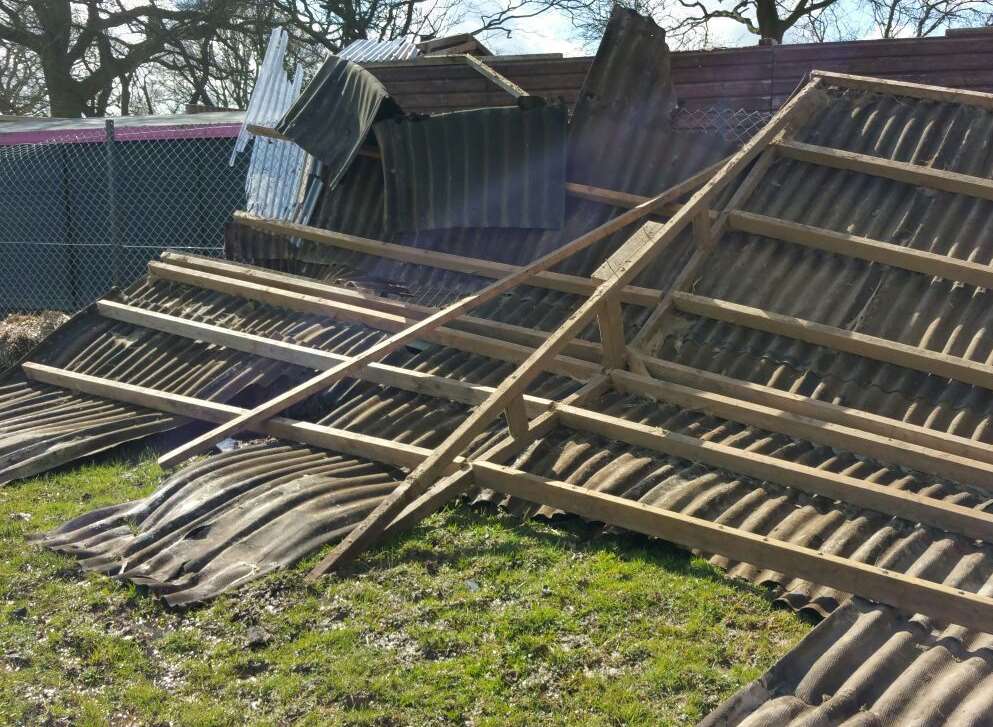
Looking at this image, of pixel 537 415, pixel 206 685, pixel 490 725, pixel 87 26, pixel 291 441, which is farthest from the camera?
pixel 87 26

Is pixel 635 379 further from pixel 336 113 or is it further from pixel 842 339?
pixel 336 113

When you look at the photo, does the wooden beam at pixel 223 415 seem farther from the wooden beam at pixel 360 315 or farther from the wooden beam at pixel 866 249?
the wooden beam at pixel 866 249

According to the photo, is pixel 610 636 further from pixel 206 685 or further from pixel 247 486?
pixel 247 486

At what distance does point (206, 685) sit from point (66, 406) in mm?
4572

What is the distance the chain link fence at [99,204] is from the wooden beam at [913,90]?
8.07m

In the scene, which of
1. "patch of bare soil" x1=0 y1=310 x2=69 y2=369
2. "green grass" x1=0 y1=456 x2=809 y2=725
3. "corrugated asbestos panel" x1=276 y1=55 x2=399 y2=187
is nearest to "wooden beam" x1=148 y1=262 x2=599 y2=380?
"corrugated asbestos panel" x1=276 y1=55 x2=399 y2=187

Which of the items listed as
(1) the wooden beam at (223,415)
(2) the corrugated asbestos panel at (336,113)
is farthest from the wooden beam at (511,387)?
(2) the corrugated asbestos panel at (336,113)

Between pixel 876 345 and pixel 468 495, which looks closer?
pixel 468 495

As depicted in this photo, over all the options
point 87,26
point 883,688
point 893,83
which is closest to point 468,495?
point 883,688

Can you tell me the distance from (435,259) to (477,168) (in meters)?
0.97

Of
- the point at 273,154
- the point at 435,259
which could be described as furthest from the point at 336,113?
the point at 435,259

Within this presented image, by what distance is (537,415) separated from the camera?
639 centimetres

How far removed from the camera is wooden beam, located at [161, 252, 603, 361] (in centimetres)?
739

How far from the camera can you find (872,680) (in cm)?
386
